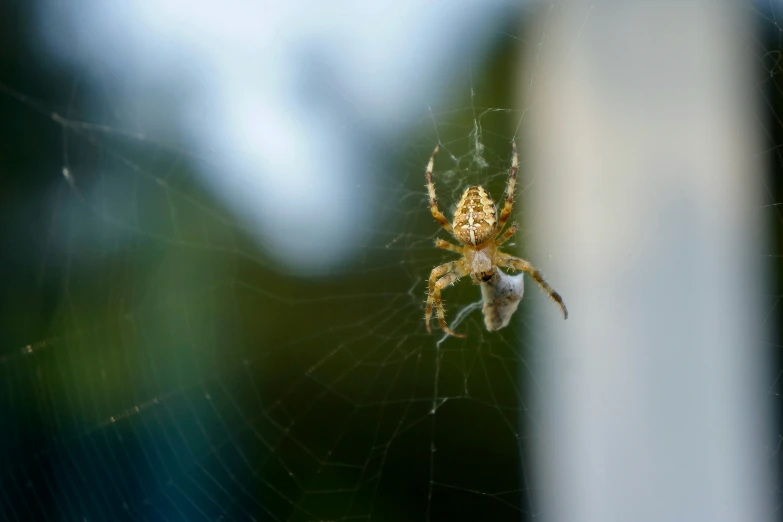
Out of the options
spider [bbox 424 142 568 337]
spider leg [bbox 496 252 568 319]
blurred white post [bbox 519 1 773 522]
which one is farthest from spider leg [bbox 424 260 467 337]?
blurred white post [bbox 519 1 773 522]

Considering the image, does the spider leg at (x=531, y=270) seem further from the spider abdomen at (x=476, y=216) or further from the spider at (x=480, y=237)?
the spider abdomen at (x=476, y=216)

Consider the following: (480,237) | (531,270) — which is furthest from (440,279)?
(531,270)

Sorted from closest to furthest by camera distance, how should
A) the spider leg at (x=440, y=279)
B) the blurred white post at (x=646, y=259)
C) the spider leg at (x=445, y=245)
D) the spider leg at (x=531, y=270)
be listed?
1. the spider leg at (x=531, y=270)
2. the spider leg at (x=445, y=245)
3. the spider leg at (x=440, y=279)
4. the blurred white post at (x=646, y=259)

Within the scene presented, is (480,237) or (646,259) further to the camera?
(646,259)

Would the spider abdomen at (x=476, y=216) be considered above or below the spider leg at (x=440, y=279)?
above

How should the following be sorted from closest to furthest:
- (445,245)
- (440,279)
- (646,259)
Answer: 1. (445,245)
2. (440,279)
3. (646,259)

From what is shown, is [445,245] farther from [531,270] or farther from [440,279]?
[531,270]

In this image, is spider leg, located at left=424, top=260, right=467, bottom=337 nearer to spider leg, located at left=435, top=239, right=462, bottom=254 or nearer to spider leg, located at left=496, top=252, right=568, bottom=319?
spider leg, located at left=435, top=239, right=462, bottom=254

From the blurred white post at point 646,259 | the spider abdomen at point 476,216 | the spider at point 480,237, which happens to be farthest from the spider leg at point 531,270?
the blurred white post at point 646,259
